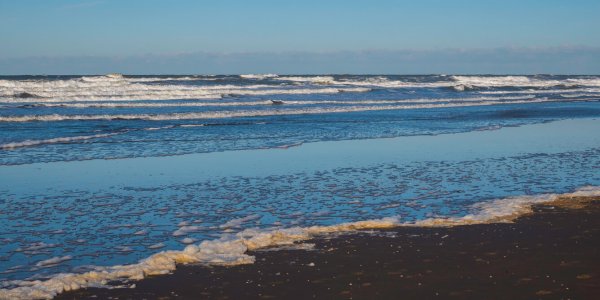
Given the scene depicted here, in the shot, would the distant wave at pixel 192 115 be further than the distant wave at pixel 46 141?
Yes

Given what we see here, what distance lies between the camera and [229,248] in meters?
7.90

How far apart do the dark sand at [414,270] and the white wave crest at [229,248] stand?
0.21 m

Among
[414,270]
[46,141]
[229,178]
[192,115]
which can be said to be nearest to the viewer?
[414,270]

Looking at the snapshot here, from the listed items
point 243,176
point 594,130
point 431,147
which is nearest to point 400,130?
point 431,147

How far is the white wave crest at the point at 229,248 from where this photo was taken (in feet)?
21.3

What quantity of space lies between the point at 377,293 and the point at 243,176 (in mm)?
7523

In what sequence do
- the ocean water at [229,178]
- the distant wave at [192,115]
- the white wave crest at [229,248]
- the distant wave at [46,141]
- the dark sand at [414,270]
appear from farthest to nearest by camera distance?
the distant wave at [192,115] < the distant wave at [46,141] < the ocean water at [229,178] < the white wave crest at [229,248] < the dark sand at [414,270]

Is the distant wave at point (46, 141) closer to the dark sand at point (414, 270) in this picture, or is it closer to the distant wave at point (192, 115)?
the distant wave at point (192, 115)

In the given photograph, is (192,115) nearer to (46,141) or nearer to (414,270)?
(46,141)

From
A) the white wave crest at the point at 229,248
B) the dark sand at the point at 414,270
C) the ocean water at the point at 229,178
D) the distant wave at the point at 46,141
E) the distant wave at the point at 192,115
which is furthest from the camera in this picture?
the distant wave at the point at 192,115

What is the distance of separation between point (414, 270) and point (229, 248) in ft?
7.49

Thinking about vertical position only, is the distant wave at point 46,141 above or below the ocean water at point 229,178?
above

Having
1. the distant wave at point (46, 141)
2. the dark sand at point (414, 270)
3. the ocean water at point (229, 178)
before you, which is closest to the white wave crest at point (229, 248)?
the ocean water at point (229, 178)

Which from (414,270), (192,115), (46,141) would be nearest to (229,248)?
(414,270)
